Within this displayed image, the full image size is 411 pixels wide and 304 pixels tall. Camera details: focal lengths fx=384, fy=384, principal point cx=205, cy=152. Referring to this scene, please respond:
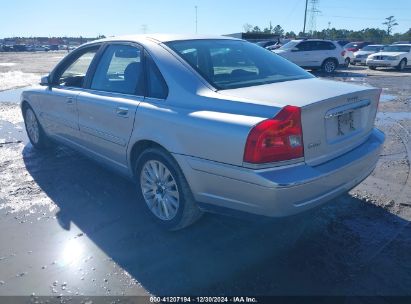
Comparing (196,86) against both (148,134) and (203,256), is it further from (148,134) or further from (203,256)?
(203,256)

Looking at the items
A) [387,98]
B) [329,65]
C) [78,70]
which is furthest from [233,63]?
[329,65]

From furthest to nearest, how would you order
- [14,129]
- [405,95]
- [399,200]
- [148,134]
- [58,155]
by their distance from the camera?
[405,95] → [14,129] → [58,155] → [399,200] → [148,134]

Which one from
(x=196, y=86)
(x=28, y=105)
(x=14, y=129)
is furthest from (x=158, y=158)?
(x=14, y=129)

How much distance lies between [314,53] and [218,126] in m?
18.2

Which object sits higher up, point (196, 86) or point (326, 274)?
point (196, 86)

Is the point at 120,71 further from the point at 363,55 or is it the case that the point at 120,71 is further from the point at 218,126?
the point at 363,55

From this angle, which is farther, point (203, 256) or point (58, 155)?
point (58, 155)

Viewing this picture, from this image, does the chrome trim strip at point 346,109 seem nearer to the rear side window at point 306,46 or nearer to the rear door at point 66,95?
the rear door at point 66,95

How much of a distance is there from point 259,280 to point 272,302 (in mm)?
232

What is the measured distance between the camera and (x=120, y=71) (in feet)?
13.0

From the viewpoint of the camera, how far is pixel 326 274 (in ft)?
9.34

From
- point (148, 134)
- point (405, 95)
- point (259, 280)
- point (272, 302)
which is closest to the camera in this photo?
point (272, 302)

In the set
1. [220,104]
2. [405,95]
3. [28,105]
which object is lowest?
[405,95]

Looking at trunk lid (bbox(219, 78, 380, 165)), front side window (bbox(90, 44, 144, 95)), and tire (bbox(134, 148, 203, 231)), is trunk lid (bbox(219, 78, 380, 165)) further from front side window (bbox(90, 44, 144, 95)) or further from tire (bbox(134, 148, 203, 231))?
front side window (bbox(90, 44, 144, 95))
